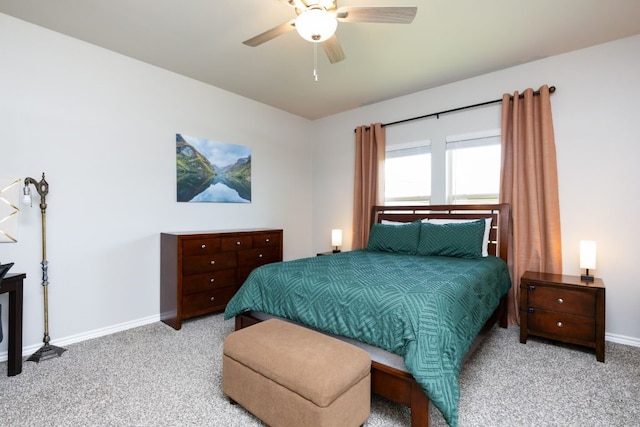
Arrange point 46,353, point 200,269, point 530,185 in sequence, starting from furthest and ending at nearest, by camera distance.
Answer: point 200,269 → point 530,185 → point 46,353

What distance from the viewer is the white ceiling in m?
2.34

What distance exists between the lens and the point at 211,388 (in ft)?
6.73

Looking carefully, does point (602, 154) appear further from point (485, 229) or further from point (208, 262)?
point (208, 262)

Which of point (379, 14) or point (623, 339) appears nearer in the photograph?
point (379, 14)

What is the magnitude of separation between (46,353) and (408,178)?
416 cm

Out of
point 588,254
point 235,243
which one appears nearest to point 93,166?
point 235,243

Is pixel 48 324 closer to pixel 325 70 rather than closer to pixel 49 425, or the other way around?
pixel 49 425

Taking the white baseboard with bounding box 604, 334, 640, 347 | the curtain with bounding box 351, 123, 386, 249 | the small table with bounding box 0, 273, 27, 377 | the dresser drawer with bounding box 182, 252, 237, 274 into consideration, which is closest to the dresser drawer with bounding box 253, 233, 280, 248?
the dresser drawer with bounding box 182, 252, 237, 274

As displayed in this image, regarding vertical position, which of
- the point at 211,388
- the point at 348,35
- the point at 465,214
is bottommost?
the point at 211,388

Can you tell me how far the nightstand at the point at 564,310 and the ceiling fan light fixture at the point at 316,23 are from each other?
268 centimetres

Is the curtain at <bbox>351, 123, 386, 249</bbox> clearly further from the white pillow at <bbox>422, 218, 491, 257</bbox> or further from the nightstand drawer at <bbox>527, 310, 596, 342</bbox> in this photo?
the nightstand drawer at <bbox>527, 310, 596, 342</bbox>

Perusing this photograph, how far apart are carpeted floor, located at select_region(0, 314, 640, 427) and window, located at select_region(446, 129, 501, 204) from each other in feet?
5.37

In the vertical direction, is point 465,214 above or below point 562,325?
above

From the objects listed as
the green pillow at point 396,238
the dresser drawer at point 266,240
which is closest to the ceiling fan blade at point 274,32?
the dresser drawer at point 266,240
